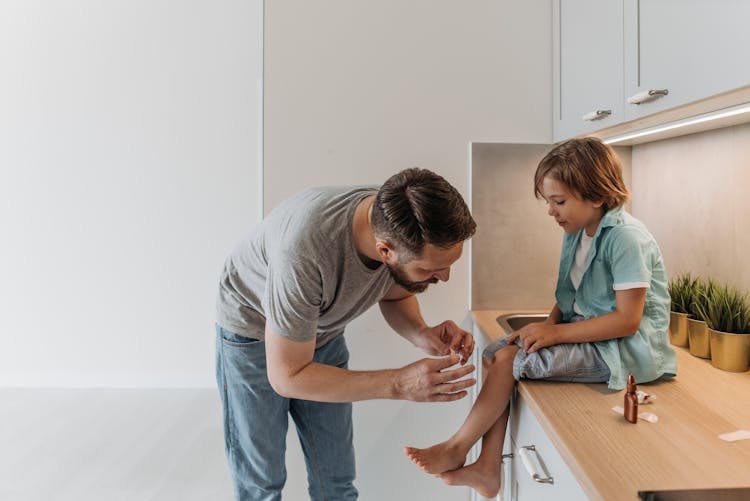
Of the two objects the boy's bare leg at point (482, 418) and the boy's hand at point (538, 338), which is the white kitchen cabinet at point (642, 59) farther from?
the boy's bare leg at point (482, 418)

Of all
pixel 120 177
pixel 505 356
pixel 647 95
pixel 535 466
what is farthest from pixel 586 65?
pixel 120 177

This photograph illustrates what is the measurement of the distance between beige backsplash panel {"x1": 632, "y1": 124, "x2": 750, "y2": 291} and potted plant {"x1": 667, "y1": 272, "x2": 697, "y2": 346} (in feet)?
0.24

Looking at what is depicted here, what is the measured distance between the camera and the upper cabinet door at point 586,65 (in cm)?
139

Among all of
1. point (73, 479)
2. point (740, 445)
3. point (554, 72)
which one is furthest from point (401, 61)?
point (73, 479)

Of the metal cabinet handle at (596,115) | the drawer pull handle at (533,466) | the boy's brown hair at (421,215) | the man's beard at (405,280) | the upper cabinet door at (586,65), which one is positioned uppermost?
the upper cabinet door at (586,65)

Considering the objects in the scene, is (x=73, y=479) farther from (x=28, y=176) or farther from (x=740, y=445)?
(x=740, y=445)

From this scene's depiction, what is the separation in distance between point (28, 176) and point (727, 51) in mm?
4007

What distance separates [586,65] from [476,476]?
1140 millimetres

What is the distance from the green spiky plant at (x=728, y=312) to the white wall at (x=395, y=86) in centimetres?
76

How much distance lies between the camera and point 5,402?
3.45 m

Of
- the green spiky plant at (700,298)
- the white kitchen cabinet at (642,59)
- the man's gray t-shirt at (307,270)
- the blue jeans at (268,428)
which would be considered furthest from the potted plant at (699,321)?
the blue jeans at (268,428)

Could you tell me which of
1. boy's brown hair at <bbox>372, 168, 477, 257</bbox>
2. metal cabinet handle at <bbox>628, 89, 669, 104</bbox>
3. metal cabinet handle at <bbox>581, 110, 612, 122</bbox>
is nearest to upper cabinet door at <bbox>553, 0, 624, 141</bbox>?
metal cabinet handle at <bbox>581, 110, 612, 122</bbox>

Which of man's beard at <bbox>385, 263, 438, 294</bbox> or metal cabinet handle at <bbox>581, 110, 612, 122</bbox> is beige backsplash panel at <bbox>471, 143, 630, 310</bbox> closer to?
metal cabinet handle at <bbox>581, 110, 612, 122</bbox>

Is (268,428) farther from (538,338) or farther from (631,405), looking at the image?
(631,405)
